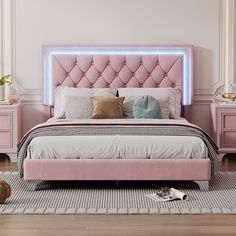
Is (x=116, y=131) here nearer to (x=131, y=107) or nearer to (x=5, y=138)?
(x=131, y=107)

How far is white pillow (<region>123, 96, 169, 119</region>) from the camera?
19.9 feet

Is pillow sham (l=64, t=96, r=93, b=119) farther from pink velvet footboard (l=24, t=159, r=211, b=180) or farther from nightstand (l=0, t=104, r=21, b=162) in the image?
pink velvet footboard (l=24, t=159, r=211, b=180)

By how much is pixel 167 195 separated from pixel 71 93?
2.16 m

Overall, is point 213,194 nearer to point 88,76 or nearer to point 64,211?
point 64,211

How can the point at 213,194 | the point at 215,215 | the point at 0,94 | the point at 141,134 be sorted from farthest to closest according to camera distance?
the point at 0,94 < the point at 141,134 < the point at 213,194 < the point at 215,215

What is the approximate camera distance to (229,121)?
6254 millimetres

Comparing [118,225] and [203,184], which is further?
[203,184]

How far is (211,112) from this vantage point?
6570 mm

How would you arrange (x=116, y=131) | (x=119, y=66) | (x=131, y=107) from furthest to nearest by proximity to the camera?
(x=119, y=66), (x=131, y=107), (x=116, y=131)

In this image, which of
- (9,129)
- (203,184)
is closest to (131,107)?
(9,129)

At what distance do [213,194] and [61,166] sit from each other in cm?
124

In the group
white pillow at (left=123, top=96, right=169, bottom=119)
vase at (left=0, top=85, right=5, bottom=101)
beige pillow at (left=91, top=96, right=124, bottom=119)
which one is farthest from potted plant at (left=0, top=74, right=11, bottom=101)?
white pillow at (left=123, top=96, right=169, bottom=119)

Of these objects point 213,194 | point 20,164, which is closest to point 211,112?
point 213,194

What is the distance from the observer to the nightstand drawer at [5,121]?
20.5 ft
